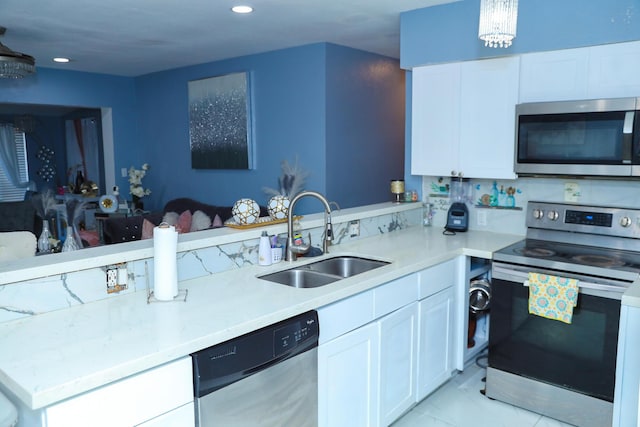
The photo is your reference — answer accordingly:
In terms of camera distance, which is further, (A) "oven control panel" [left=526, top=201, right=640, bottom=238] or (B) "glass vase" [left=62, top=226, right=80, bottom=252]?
(A) "oven control panel" [left=526, top=201, right=640, bottom=238]

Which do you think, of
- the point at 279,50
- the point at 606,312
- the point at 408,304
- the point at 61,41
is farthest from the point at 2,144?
the point at 606,312

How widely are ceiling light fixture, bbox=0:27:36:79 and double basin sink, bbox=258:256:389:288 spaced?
112 inches

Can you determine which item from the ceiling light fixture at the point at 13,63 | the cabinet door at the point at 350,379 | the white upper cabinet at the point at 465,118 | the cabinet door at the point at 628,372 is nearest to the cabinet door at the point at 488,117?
the white upper cabinet at the point at 465,118

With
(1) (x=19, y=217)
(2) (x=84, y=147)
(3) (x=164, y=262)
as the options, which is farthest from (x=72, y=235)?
(2) (x=84, y=147)

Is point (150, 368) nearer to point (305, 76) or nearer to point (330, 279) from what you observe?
point (330, 279)

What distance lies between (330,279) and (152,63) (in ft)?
13.4

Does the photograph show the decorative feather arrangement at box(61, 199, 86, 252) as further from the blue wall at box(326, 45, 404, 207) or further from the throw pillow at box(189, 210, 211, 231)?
→ the blue wall at box(326, 45, 404, 207)

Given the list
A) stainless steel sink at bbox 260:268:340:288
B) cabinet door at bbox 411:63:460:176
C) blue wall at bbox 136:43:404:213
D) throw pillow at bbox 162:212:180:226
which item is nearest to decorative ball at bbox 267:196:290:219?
stainless steel sink at bbox 260:268:340:288

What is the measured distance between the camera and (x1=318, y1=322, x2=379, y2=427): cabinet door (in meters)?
1.95

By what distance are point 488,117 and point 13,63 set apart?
11.3 feet

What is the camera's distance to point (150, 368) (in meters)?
1.36

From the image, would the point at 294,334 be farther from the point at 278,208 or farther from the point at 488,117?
the point at 488,117

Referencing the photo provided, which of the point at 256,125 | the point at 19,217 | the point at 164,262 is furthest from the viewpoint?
the point at 19,217

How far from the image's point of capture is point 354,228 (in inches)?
119
